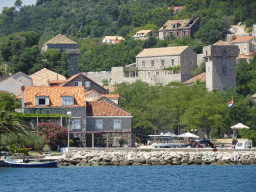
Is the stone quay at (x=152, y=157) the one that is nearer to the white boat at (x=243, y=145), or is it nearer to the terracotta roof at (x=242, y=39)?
the white boat at (x=243, y=145)

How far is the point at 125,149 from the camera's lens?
64.7 m

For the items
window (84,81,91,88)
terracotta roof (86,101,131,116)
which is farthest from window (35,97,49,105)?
window (84,81,91,88)

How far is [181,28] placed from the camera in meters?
164

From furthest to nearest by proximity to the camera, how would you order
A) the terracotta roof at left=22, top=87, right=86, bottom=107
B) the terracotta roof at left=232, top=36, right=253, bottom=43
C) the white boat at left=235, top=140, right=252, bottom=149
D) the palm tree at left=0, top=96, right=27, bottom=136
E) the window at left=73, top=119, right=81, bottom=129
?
the terracotta roof at left=232, top=36, right=253, bottom=43
the terracotta roof at left=22, top=87, right=86, bottom=107
the window at left=73, top=119, right=81, bottom=129
the white boat at left=235, top=140, right=252, bottom=149
the palm tree at left=0, top=96, right=27, bottom=136

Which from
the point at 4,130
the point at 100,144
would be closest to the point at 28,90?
the point at 100,144

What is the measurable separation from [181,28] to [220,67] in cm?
Answer: 6277

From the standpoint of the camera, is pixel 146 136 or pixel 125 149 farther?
pixel 146 136

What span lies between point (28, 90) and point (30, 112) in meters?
3.23

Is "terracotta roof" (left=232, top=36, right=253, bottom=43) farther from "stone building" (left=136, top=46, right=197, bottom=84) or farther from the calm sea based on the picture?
the calm sea

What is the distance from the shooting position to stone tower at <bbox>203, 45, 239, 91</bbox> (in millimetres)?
100750

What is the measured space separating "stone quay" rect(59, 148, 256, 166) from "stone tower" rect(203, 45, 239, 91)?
3585 centimetres

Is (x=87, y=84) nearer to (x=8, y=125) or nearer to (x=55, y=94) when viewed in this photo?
(x=55, y=94)

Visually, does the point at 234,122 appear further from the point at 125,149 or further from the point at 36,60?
the point at 36,60

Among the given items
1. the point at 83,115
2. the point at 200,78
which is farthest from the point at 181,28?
the point at 83,115
